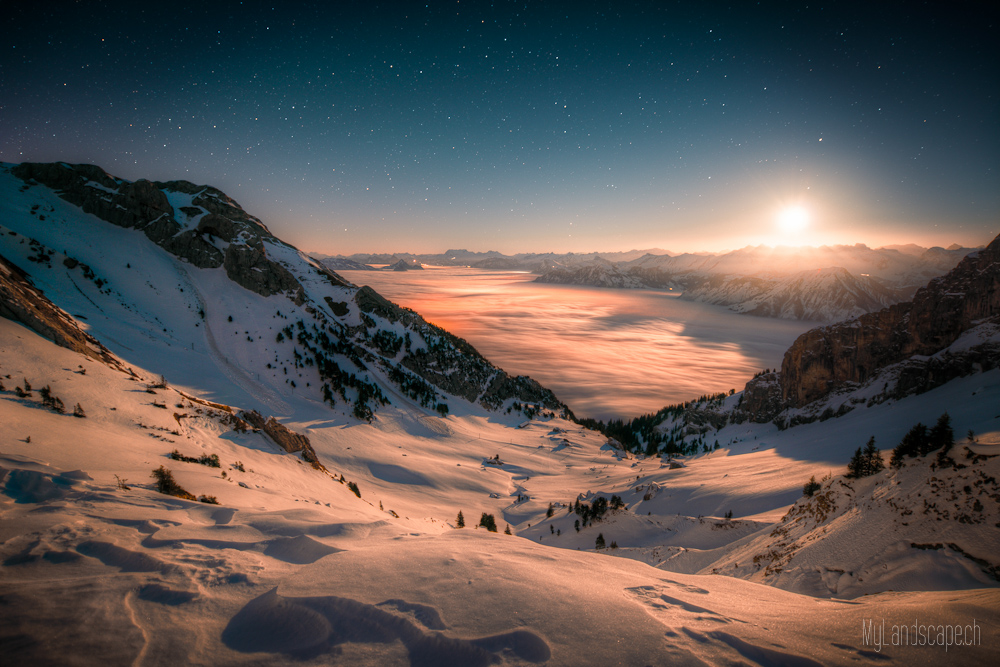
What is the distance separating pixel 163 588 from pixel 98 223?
81.6m

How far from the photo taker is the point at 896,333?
5791 centimetres

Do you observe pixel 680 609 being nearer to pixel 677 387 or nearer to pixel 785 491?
pixel 785 491

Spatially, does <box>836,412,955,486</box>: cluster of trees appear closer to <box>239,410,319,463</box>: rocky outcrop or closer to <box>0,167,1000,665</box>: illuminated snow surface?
<box>0,167,1000,665</box>: illuminated snow surface

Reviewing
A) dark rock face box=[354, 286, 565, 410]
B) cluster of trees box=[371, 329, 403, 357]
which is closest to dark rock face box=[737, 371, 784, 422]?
dark rock face box=[354, 286, 565, 410]

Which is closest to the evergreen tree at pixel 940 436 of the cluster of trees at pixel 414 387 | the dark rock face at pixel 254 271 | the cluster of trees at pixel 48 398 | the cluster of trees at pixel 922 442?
the cluster of trees at pixel 922 442

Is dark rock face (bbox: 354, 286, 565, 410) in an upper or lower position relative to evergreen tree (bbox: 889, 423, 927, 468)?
lower

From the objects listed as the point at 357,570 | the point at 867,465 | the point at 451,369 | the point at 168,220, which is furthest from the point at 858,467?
the point at 168,220

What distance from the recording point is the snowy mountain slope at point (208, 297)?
39.6m

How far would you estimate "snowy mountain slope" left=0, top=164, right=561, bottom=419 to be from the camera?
130 ft

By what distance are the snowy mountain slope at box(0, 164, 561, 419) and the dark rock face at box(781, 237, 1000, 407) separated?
6373 cm

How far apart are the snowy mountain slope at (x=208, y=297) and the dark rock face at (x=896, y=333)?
6373 centimetres

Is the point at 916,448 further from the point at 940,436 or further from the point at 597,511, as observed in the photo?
the point at 597,511

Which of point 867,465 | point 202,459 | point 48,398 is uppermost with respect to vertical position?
point 48,398

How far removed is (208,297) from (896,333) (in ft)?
368
